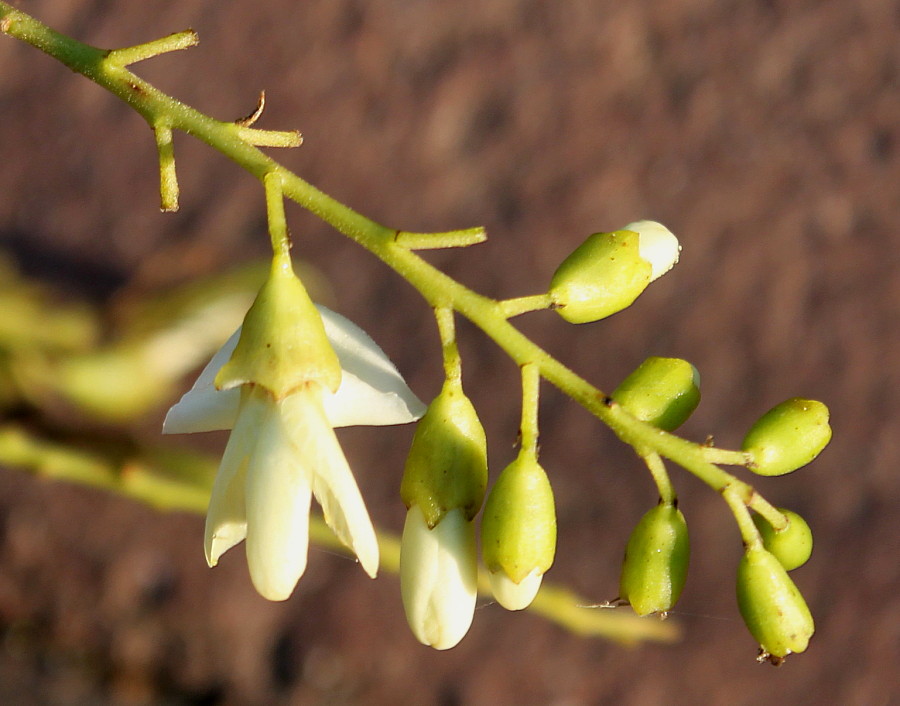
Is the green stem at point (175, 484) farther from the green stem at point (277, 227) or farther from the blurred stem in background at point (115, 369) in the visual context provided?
the green stem at point (277, 227)

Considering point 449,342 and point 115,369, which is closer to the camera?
point 449,342

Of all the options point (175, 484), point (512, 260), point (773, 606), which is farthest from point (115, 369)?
point (773, 606)

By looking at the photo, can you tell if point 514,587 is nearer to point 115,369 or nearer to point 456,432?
point 456,432

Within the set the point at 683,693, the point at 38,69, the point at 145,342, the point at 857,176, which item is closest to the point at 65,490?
the point at 145,342

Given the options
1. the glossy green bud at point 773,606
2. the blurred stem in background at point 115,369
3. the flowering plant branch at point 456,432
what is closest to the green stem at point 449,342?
the flowering plant branch at point 456,432

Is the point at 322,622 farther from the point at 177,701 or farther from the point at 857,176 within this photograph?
the point at 857,176

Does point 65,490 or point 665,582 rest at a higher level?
point 65,490

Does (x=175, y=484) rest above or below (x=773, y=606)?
above

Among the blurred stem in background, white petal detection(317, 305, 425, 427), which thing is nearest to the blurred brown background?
the blurred stem in background
